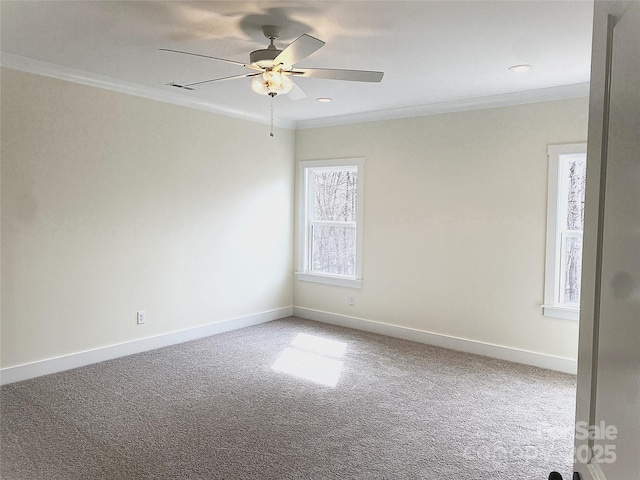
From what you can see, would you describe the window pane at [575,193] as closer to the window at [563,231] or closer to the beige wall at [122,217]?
the window at [563,231]

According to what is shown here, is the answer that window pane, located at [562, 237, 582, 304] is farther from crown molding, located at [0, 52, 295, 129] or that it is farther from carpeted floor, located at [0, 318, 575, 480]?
crown molding, located at [0, 52, 295, 129]

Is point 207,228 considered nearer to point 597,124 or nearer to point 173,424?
point 173,424

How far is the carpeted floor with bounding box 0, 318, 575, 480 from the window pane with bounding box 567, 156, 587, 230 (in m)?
1.38

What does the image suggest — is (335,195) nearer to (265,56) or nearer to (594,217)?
(265,56)

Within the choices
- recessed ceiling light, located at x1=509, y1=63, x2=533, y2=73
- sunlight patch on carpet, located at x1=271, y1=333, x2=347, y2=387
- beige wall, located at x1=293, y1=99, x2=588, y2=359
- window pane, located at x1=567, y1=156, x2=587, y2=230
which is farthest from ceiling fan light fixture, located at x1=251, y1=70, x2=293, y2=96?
window pane, located at x1=567, y1=156, x2=587, y2=230

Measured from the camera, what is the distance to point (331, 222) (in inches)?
238

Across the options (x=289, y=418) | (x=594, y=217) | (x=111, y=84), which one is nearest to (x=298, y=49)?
(x=594, y=217)

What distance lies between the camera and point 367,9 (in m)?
2.67

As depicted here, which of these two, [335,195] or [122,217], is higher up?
[335,195]

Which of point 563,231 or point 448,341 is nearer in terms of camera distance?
point 563,231

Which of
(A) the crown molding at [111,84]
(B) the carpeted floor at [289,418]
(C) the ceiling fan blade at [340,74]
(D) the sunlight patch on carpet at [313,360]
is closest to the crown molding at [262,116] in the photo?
(A) the crown molding at [111,84]

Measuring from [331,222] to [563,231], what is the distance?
2.68 meters

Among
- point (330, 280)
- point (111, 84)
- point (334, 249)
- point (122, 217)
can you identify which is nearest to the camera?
point (111, 84)

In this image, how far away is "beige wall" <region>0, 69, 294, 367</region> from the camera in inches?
150
